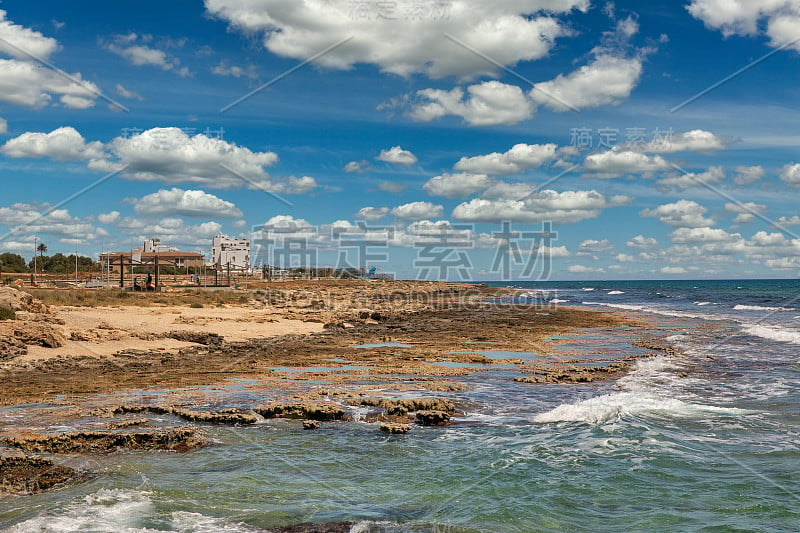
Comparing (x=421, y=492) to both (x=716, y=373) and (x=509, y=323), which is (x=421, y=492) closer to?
(x=716, y=373)

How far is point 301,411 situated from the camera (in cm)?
1173

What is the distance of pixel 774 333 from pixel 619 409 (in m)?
24.1

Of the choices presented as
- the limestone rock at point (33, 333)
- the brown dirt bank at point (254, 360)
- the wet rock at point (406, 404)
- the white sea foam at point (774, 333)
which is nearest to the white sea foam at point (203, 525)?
the wet rock at point (406, 404)

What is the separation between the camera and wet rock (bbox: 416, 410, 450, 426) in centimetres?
1152

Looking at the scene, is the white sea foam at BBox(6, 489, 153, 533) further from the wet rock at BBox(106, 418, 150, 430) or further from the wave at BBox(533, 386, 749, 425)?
the wave at BBox(533, 386, 749, 425)

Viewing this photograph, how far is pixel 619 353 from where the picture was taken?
2369 centimetres

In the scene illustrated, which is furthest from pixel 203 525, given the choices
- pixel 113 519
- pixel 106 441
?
pixel 106 441

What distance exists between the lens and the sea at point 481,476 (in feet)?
23.1

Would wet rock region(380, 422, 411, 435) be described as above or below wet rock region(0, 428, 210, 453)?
below

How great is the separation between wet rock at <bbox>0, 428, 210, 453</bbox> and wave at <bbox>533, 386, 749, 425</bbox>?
6.40 m

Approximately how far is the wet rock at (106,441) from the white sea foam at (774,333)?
2727cm

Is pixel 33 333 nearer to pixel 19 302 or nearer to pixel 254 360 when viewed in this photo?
pixel 19 302

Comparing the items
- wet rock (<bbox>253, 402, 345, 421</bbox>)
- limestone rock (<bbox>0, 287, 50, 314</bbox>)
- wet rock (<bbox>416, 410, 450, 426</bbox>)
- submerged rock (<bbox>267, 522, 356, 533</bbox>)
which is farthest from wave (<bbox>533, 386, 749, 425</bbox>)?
limestone rock (<bbox>0, 287, 50, 314</bbox>)

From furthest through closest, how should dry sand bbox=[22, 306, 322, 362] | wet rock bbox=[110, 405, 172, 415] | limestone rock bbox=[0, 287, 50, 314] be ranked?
1. limestone rock bbox=[0, 287, 50, 314]
2. dry sand bbox=[22, 306, 322, 362]
3. wet rock bbox=[110, 405, 172, 415]
